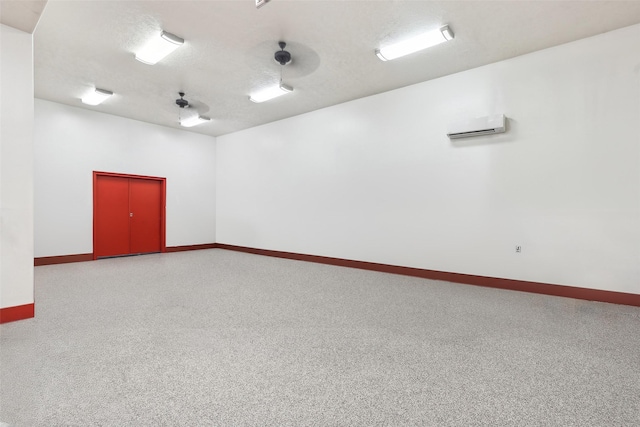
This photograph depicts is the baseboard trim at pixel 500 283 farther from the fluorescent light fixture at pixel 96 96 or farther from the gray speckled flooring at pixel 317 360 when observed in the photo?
the fluorescent light fixture at pixel 96 96

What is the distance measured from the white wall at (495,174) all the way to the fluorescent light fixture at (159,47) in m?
3.22

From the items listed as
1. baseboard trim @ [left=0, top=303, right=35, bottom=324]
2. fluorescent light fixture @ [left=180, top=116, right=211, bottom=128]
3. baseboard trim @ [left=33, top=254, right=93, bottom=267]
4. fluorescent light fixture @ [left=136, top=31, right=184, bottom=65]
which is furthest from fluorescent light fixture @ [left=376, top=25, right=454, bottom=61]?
baseboard trim @ [left=33, top=254, right=93, bottom=267]

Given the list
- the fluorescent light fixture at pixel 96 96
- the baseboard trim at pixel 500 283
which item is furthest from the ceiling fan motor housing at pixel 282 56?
the baseboard trim at pixel 500 283

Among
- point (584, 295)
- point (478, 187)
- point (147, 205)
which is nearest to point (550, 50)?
point (478, 187)

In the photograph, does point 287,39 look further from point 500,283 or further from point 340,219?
point 500,283

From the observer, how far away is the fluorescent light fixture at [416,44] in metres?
4.05

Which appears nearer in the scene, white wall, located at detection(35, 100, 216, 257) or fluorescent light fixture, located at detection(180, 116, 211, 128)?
white wall, located at detection(35, 100, 216, 257)

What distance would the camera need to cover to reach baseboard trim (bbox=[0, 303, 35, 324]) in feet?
10.5

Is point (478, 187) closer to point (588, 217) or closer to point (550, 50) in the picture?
point (588, 217)

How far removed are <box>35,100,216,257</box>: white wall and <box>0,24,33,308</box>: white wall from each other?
12.8ft

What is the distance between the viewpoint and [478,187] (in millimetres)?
5188

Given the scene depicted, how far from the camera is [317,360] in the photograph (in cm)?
247

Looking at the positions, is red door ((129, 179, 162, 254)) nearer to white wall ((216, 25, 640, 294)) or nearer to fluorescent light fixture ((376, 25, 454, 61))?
white wall ((216, 25, 640, 294))

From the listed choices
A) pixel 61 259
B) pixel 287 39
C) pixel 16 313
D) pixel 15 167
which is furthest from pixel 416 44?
pixel 61 259
